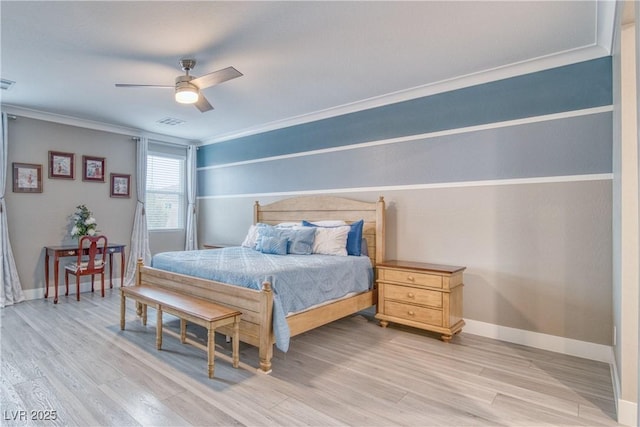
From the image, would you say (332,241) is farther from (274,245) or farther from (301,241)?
(274,245)

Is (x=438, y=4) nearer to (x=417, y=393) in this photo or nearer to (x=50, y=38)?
(x=417, y=393)

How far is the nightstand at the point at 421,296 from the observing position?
331 centimetres

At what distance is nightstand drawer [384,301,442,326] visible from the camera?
336 cm

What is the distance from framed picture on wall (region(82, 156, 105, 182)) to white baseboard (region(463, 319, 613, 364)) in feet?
18.6

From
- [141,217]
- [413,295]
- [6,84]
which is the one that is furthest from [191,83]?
[141,217]

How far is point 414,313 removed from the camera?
3.51 m

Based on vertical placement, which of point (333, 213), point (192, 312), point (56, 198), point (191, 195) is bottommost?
point (192, 312)

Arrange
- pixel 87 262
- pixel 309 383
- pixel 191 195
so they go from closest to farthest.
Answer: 1. pixel 309 383
2. pixel 87 262
3. pixel 191 195

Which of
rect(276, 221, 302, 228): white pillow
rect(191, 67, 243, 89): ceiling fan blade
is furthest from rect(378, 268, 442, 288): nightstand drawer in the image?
rect(191, 67, 243, 89): ceiling fan blade

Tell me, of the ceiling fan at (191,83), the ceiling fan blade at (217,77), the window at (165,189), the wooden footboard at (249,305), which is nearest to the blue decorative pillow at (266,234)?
the wooden footboard at (249,305)

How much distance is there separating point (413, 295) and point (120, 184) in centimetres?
501

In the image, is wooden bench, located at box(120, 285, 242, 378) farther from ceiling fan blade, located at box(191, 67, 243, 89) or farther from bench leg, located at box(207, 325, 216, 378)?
ceiling fan blade, located at box(191, 67, 243, 89)

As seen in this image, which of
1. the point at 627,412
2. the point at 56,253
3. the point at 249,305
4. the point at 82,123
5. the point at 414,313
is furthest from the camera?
the point at 82,123

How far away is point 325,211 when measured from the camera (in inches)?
183
